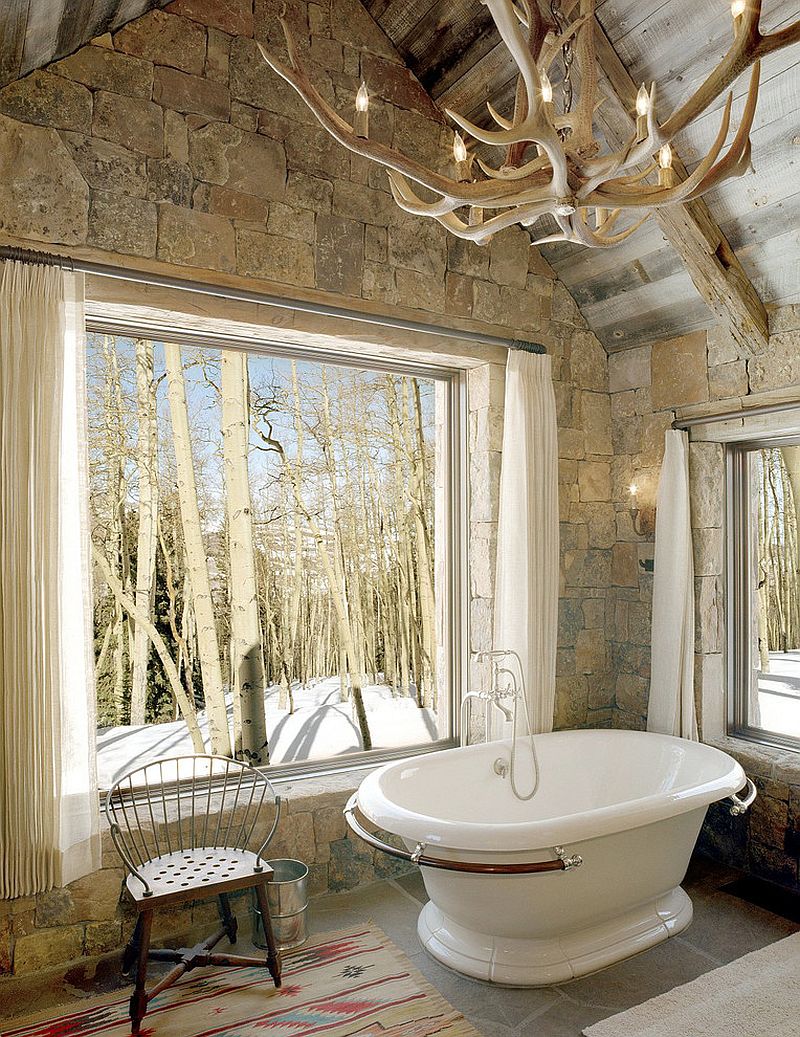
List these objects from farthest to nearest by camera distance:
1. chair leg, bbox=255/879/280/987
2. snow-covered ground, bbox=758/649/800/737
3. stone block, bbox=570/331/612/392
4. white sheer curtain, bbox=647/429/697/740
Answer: stone block, bbox=570/331/612/392, white sheer curtain, bbox=647/429/697/740, snow-covered ground, bbox=758/649/800/737, chair leg, bbox=255/879/280/987

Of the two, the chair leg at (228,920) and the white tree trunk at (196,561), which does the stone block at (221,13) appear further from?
the chair leg at (228,920)

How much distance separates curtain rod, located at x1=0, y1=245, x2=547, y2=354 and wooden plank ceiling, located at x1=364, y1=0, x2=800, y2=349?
52cm

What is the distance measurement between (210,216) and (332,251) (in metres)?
0.54

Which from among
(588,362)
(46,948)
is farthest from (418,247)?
(46,948)

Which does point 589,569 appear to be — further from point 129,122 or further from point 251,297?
point 129,122

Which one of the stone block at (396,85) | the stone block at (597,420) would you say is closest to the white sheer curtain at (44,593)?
the stone block at (396,85)

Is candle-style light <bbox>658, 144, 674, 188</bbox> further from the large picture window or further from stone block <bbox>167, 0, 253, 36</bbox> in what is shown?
stone block <bbox>167, 0, 253, 36</bbox>

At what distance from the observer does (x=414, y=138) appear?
3.60 m

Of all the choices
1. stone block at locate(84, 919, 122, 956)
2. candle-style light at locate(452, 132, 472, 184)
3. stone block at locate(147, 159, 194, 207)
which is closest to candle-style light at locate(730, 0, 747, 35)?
candle-style light at locate(452, 132, 472, 184)

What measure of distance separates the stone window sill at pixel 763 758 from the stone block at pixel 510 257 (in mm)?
2460

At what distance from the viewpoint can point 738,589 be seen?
3.86 meters

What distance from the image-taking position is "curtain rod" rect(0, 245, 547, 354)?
8.86ft

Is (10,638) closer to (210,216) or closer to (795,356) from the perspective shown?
(210,216)

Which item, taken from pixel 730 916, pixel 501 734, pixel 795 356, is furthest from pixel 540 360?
pixel 730 916
